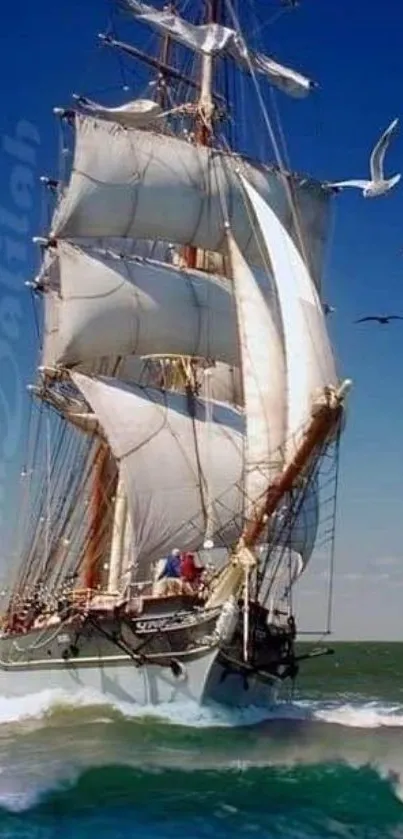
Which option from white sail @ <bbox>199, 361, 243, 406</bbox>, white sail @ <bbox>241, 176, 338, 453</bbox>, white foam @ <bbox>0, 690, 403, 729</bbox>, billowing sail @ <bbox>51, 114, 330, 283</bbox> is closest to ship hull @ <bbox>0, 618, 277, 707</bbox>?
white foam @ <bbox>0, 690, 403, 729</bbox>

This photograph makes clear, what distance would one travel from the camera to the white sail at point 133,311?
131 feet

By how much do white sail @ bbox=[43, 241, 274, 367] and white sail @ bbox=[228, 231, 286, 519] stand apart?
2.75 meters

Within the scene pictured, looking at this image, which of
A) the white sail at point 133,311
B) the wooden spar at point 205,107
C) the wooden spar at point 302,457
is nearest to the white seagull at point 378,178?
the wooden spar at point 302,457

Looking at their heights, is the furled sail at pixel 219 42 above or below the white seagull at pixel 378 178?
above

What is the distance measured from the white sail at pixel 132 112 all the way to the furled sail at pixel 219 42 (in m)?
3.02

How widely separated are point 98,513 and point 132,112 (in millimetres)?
16098

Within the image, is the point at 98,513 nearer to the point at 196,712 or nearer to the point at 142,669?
the point at 142,669

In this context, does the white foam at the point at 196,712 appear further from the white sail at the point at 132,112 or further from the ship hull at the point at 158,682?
the white sail at the point at 132,112

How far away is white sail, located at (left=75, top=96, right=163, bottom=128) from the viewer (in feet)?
140

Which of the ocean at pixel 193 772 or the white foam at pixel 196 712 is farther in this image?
the white foam at pixel 196 712

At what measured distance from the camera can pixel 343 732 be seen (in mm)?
30156

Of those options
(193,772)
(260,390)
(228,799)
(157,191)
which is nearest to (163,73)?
(157,191)

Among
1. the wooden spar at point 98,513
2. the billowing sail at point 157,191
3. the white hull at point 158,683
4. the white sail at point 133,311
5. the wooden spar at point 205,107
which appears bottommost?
the white hull at point 158,683

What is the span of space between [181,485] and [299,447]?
8.55 meters
